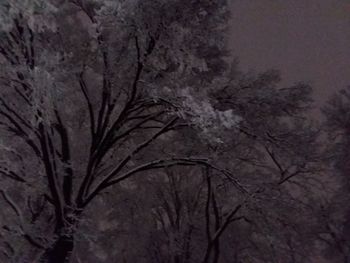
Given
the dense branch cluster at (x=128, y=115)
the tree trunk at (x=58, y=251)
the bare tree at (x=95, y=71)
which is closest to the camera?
the bare tree at (x=95, y=71)

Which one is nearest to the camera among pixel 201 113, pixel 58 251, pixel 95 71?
pixel 201 113

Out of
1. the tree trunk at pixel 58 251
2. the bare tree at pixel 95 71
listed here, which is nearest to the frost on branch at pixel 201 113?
the bare tree at pixel 95 71

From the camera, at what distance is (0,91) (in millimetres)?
10141

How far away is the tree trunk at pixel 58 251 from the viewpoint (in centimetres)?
944

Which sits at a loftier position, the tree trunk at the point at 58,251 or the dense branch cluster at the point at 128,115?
the dense branch cluster at the point at 128,115

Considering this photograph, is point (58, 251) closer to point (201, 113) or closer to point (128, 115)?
point (128, 115)

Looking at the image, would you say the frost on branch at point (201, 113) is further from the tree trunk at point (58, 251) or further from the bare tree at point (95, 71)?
the tree trunk at point (58, 251)

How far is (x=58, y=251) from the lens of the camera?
31.0ft

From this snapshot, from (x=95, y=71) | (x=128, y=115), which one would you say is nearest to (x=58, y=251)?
(x=128, y=115)

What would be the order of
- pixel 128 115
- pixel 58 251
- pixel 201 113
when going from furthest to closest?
pixel 128 115, pixel 58 251, pixel 201 113

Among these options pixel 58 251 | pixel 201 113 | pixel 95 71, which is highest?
pixel 95 71

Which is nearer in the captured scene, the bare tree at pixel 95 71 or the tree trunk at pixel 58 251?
the bare tree at pixel 95 71

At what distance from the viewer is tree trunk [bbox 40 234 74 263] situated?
944cm

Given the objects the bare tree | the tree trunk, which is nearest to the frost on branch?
the bare tree
